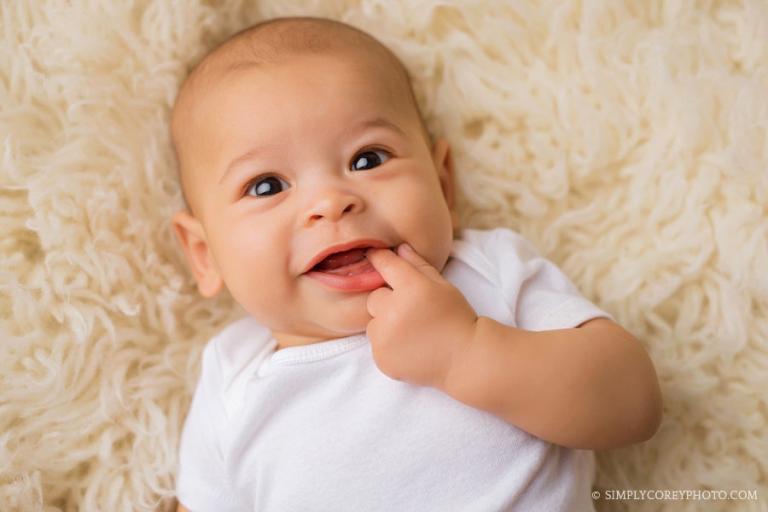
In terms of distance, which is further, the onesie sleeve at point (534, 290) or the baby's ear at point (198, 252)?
the baby's ear at point (198, 252)

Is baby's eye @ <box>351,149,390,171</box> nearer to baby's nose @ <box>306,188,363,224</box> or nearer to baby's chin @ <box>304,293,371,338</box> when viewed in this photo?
baby's nose @ <box>306,188,363,224</box>

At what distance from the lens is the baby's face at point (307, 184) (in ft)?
4.25

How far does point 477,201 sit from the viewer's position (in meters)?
1.65

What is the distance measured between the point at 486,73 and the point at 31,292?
103 cm

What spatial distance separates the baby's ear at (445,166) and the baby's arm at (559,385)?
0.44 metres

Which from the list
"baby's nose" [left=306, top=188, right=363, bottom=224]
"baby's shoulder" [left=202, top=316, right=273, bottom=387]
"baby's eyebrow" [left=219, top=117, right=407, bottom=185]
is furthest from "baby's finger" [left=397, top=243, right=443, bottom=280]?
"baby's shoulder" [left=202, top=316, right=273, bottom=387]

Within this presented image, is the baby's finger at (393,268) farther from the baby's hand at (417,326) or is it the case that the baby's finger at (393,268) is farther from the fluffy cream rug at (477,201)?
the fluffy cream rug at (477,201)

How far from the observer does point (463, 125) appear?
5.50 feet

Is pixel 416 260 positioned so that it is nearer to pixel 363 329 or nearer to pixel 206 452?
pixel 363 329

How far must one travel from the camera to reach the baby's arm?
1.19 m

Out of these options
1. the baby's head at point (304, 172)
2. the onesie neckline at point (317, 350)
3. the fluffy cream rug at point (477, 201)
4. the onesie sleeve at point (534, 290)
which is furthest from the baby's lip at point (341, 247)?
the fluffy cream rug at point (477, 201)

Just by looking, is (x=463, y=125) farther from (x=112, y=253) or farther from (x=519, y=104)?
(x=112, y=253)

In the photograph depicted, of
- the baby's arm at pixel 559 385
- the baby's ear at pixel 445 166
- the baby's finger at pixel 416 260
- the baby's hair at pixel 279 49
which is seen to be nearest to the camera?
the baby's arm at pixel 559 385

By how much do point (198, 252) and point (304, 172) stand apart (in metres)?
0.35
